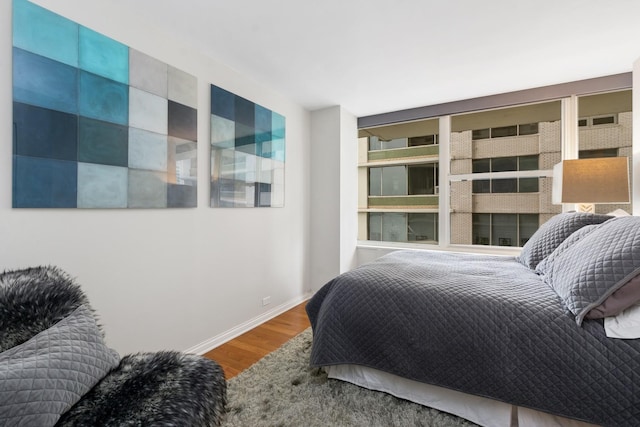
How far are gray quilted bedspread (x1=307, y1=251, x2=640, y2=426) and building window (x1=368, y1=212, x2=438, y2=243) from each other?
6.38ft

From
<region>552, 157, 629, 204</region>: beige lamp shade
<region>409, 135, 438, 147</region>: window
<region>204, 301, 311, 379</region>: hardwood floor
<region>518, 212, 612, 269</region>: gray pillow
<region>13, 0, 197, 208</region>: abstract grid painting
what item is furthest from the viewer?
<region>409, 135, 438, 147</region>: window

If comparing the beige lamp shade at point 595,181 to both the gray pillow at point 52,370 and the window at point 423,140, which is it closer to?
the window at point 423,140

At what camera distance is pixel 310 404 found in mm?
1683

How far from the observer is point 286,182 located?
341cm

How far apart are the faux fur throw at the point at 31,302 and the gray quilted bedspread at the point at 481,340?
1236mm

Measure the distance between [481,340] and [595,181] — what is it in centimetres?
195

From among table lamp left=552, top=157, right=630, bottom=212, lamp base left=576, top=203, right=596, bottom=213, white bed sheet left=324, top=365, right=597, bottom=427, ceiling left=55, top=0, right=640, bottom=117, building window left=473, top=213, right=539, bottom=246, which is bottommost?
white bed sheet left=324, top=365, right=597, bottom=427

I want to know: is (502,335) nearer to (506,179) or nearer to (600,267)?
(600,267)

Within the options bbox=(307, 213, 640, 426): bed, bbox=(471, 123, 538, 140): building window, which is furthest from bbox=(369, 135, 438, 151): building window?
bbox=(307, 213, 640, 426): bed

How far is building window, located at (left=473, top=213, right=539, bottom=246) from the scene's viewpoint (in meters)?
3.42

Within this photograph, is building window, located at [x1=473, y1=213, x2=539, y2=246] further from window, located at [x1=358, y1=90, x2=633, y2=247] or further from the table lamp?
the table lamp

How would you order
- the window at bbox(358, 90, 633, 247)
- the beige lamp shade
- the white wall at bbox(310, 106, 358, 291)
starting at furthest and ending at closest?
the white wall at bbox(310, 106, 358, 291) → the window at bbox(358, 90, 633, 247) → the beige lamp shade

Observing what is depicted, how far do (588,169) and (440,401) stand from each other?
7.25 ft

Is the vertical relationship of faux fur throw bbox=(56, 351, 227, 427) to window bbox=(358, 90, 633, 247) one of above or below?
below
